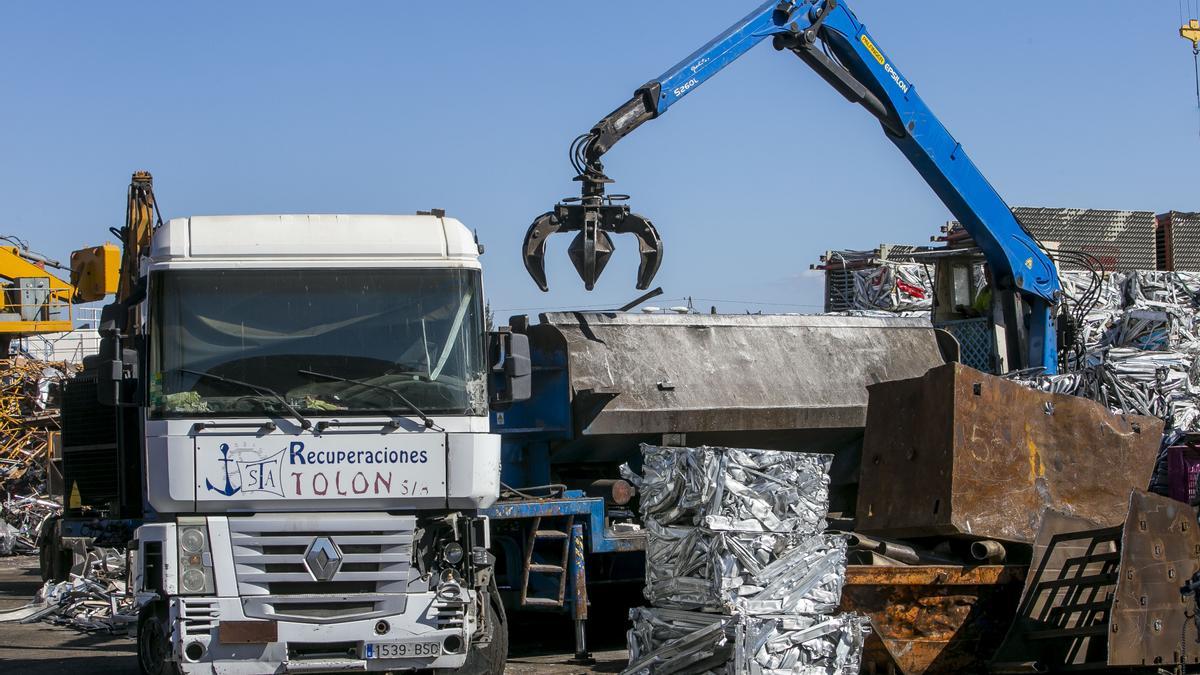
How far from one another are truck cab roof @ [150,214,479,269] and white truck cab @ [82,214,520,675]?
0.04 feet

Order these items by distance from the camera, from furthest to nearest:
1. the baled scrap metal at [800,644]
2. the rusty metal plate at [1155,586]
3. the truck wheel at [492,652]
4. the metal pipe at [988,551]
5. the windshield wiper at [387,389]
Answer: the metal pipe at [988,551] < the rusty metal plate at [1155,586] < the truck wheel at [492,652] < the windshield wiper at [387,389] < the baled scrap metal at [800,644]

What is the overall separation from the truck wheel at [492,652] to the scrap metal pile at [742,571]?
3.01 ft

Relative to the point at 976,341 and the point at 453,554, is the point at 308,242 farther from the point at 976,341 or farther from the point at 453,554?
the point at 976,341

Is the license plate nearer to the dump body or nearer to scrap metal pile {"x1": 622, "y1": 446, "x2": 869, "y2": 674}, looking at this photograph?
scrap metal pile {"x1": 622, "y1": 446, "x2": 869, "y2": 674}

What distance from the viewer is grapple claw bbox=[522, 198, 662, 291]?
12.5 metres

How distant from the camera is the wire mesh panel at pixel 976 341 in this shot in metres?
15.7

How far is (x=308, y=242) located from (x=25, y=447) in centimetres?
2000

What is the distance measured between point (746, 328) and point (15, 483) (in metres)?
18.0

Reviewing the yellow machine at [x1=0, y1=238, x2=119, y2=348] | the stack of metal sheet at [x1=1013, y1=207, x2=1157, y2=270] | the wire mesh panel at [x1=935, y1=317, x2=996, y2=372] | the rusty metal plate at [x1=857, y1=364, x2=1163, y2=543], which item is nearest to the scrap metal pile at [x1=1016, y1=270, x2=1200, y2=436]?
the wire mesh panel at [x1=935, y1=317, x2=996, y2=372]

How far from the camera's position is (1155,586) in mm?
9570

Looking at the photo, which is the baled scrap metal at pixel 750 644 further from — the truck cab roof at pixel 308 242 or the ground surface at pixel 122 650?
the truck cab roof at pixel 308 242

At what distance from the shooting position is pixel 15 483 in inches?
1032

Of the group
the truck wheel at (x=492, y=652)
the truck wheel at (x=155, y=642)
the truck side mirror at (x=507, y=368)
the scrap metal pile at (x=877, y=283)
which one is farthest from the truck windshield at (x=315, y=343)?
the scrap metal pile at (x=877, y=283)

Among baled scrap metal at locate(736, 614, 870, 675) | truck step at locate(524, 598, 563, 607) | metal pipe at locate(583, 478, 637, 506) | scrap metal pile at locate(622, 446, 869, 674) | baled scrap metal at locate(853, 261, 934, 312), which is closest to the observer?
baled scrap metal at locate(736, 614, 870, 675)
